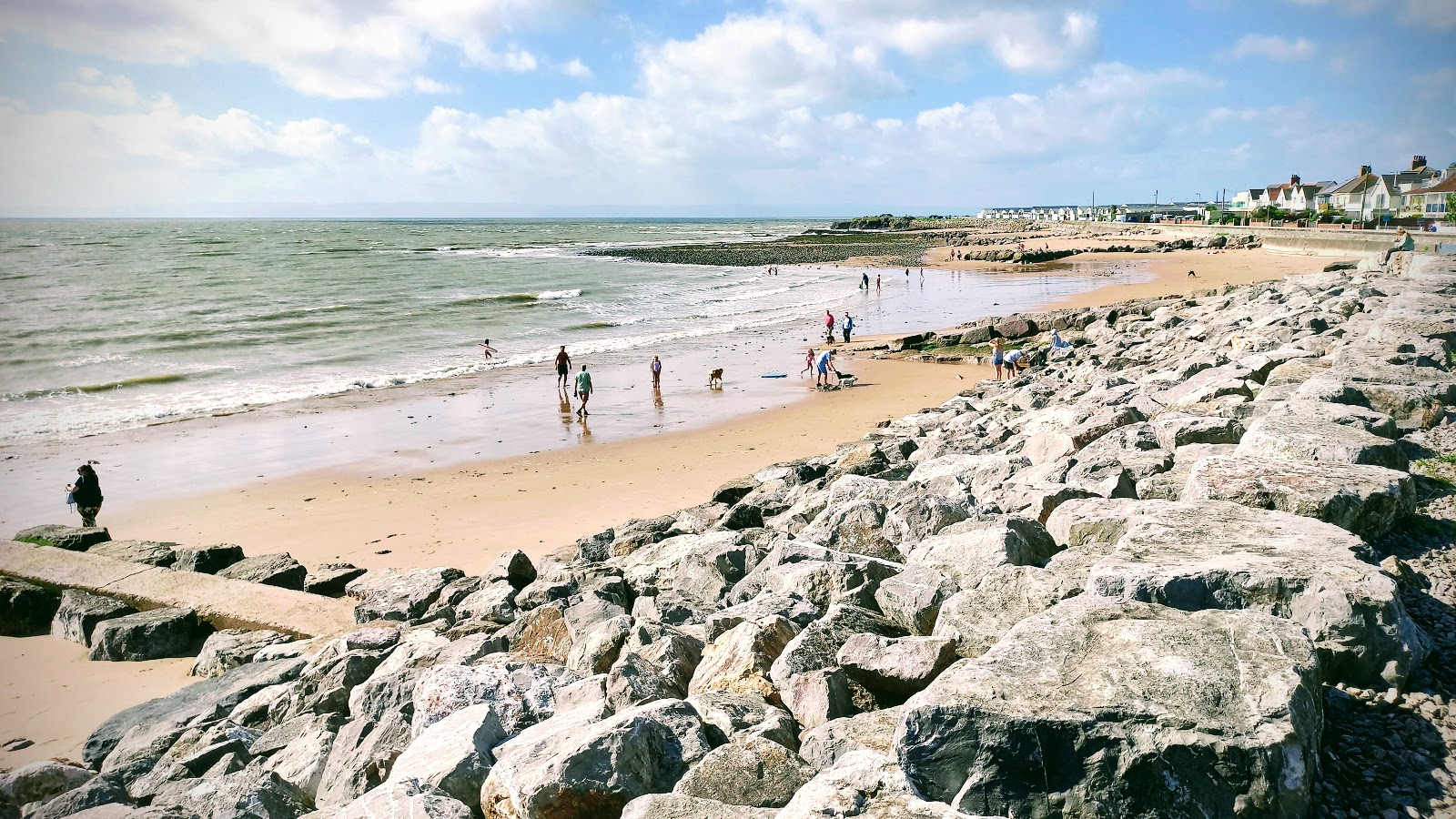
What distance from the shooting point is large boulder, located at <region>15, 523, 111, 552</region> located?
35.7 ft

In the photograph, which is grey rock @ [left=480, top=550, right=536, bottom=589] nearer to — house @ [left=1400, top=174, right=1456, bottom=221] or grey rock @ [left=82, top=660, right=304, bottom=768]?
grey rock @ [left=82, top=660, right=304, bottom=768]

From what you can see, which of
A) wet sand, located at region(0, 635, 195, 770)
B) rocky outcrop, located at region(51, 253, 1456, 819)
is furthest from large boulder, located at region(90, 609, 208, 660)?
rocky outcrop, located at region(51, 253, 1456, 819)

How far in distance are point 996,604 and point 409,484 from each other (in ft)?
40.0

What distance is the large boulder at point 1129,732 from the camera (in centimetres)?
272

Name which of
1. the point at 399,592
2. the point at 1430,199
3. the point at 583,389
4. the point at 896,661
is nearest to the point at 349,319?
the point at 583,389

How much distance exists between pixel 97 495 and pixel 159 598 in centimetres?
516

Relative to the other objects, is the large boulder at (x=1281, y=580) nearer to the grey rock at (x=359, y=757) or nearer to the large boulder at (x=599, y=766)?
the large boulder at (x=599, y=766)

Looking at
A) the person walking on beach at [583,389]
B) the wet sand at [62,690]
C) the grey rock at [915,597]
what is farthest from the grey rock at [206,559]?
the person walking on beach at [583,389]

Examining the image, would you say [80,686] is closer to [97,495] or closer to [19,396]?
[97,495]

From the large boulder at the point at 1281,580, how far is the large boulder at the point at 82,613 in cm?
926

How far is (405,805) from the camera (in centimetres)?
378

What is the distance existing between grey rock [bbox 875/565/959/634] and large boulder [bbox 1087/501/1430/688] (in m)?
0.94

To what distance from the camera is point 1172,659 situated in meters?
3.14

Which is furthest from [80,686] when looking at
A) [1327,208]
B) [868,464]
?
[1327,208]
